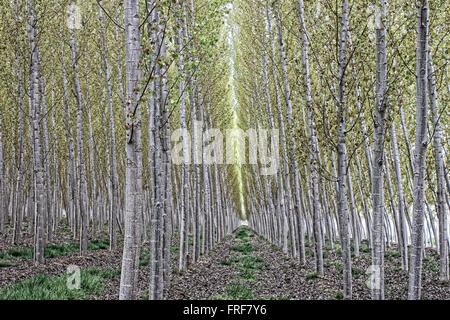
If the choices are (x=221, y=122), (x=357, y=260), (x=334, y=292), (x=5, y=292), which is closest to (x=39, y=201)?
(x=5, y=292)

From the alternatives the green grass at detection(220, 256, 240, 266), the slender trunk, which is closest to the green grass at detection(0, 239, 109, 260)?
the green grass at detection(220, 256, 240, 266)

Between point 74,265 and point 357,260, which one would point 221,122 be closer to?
point 357,260

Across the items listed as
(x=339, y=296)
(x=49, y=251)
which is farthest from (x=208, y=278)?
(x=49, y=251)

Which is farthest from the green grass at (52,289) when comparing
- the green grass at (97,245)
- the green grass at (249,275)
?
the green grass at (97,245)

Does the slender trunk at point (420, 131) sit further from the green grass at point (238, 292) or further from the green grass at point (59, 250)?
the green grass at point (59, 250)

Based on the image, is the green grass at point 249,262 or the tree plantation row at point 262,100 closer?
the tree plantation row at point 262,100

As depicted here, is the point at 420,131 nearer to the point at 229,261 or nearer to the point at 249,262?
the point at 249,262

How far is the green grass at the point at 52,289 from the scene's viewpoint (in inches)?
291

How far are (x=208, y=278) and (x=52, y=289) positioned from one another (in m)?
4.37

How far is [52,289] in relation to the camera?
7.89 m
